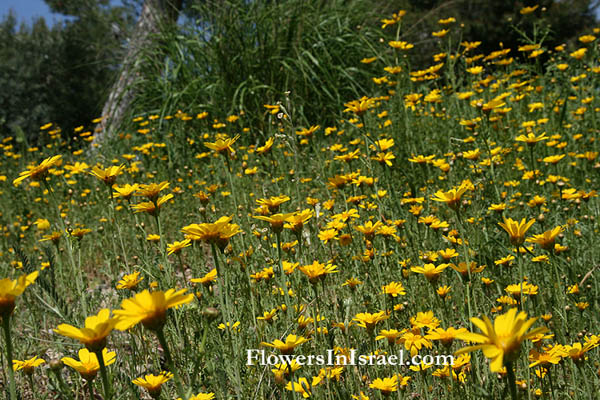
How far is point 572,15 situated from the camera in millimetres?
15797

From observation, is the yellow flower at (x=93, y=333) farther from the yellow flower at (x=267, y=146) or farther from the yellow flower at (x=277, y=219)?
the yellow flower at (x=267, y=146)

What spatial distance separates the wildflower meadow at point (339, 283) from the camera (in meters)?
1.09

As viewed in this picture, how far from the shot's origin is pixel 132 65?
576 cm

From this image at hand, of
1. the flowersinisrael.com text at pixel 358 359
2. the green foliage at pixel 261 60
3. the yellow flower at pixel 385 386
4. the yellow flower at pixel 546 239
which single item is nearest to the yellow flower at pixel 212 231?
the flowersinisrael.com text at pixel 358 359

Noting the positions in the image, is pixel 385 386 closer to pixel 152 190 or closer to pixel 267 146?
pixel 152 190

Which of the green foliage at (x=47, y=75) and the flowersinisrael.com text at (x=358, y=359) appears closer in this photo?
the flowersinisrael.com text at (x=358, y=359)

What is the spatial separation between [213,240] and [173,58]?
457cm

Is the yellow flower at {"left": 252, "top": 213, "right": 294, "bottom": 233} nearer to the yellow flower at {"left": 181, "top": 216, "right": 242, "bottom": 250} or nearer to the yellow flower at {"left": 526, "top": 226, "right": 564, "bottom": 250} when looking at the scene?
the yellow flower at {"left": 181, "top": 216, "right": 242, "bottom": 250}

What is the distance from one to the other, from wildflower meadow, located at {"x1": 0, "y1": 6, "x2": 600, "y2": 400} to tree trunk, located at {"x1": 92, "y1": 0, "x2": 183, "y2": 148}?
5.54ft

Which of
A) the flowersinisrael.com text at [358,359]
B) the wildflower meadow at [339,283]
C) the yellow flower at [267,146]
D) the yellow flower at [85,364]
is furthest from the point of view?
the yellow flower at [267,146]

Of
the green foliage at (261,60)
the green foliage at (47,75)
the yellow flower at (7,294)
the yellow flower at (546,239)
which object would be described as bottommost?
the yellow flower at (546,239)

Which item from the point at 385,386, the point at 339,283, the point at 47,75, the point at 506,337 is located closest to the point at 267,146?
the point at 339,283

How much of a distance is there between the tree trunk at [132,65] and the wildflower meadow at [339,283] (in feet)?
5.54

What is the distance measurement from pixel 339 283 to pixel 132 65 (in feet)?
15.3
